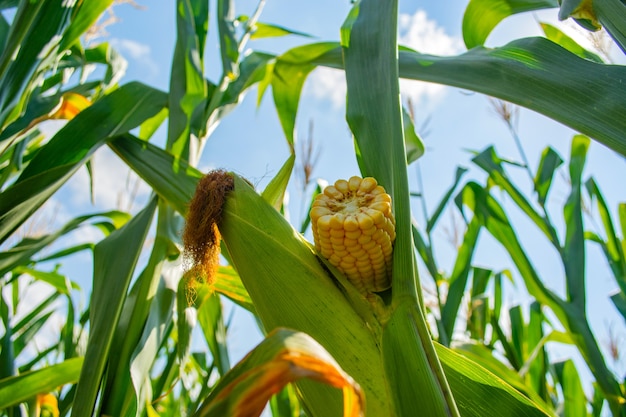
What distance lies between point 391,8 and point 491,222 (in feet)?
3.08

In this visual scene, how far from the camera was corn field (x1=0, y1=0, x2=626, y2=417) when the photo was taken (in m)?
0.73

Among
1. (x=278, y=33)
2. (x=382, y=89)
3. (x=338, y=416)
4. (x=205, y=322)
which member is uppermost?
(x=278, y=33)

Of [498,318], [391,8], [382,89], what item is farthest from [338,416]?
[498,318]

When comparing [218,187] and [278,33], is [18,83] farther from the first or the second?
[278,33]

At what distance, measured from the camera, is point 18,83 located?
126cm

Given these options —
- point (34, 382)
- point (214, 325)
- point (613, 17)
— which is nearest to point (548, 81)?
point (613, 17)

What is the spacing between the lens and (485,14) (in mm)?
1472

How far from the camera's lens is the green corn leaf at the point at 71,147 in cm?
115

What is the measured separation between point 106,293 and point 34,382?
30 cm

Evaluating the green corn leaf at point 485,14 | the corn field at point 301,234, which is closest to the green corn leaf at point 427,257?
the corn field at point 301,234

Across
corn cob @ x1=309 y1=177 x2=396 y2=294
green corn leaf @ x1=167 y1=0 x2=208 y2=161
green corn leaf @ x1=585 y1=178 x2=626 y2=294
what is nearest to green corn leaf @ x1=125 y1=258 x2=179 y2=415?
green corn leaf @ x1=167 y1=0 x2=208 y2=161

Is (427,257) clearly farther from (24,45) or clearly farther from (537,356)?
(24,45)

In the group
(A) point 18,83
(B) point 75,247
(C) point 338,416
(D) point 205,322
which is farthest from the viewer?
(B) point 75,247

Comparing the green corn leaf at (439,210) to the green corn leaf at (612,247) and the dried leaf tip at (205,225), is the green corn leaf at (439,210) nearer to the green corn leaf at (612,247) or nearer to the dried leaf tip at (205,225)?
the green corn leaf at (612,247)
